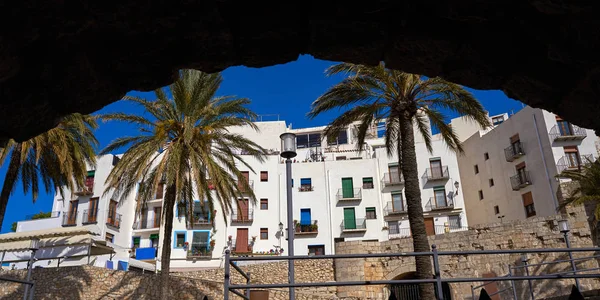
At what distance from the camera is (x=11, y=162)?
15008 millimetres

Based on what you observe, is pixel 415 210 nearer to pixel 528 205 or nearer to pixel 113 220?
pixel 528 205

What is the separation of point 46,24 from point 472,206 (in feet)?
121

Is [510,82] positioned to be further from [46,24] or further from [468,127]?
[468,127]

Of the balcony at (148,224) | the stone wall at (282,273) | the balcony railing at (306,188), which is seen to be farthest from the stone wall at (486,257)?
the balcony at (148,224)

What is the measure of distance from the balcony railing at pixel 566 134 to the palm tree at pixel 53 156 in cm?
2624

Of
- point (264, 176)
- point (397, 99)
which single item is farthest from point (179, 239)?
point (397, 99)

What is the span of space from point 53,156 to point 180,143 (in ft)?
13.5

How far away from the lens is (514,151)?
32.3 metres

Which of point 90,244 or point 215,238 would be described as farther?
point 215,238

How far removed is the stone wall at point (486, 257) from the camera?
2339cm

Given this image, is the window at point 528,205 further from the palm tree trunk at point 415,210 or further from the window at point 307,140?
the window at point 307,140

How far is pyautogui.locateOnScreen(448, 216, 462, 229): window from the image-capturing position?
3544 cm

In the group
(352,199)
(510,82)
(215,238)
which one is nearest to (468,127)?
(352,199)

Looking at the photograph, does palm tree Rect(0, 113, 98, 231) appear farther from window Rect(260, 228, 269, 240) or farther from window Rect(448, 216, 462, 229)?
window Rect(448, 216, 462, 229)
